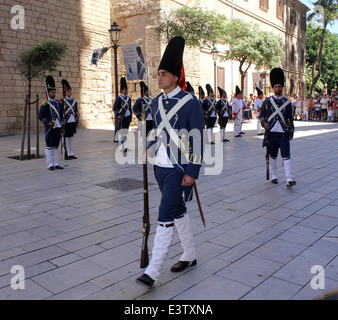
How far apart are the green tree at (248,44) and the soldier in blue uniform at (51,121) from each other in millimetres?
16976

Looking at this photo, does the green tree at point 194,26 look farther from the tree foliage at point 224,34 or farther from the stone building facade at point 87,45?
the stone building facade at point 87,45

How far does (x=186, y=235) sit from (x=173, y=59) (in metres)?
1.59

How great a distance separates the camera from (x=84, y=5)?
779 inches

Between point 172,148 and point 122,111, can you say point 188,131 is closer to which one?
point 172,148

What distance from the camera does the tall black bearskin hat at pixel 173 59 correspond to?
3295 millimetres

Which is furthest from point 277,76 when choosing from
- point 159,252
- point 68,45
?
point 68,45

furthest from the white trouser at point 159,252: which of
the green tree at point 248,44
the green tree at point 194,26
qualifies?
the green tree at point 248,44

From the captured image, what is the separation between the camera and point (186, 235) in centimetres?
347

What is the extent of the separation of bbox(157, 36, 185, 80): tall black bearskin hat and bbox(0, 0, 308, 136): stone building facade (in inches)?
578

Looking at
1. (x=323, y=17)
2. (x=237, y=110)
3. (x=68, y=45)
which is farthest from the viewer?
(x=323, y=17)
